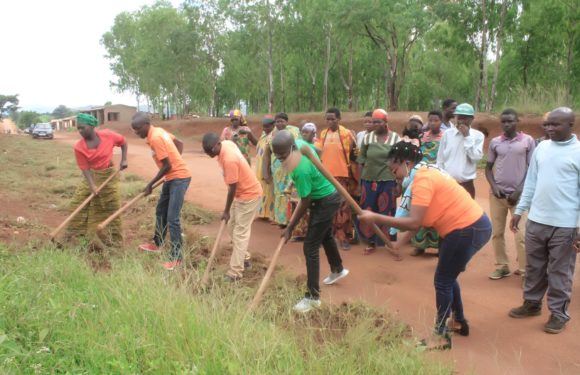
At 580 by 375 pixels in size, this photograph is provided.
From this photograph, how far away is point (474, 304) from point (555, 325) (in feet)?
2.34

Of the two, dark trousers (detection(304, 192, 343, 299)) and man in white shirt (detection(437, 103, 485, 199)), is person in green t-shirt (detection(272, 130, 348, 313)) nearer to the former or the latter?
dark trousers (detection(304, 192, 343, 299))

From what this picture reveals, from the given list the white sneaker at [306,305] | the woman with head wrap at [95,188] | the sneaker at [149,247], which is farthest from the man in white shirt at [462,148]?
the woman with head wrap at [95,188]

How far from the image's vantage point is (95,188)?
523 centimetres

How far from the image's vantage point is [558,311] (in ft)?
11.5

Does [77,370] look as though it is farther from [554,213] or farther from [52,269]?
[554,213]

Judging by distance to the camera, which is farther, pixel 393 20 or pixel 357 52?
pixel 357 52

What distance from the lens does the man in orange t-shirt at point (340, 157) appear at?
5.73m

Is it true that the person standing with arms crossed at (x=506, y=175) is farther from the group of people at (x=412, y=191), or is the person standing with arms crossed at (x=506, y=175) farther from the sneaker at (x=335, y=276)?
the sneaker at (x=335, y=276)

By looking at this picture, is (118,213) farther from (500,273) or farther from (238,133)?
(500,273)

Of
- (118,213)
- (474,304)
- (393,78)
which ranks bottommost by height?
(474,304)

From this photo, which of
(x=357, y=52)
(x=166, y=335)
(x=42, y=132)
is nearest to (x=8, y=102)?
(x=42, y=132)

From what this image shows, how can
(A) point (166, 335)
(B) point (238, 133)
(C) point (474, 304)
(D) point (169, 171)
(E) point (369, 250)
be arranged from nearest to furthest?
(A) point (166, 335) < (C) point (474, 304) < (D) point (169, 171) < (E) point (369, 250) < (B) point (238, 133)

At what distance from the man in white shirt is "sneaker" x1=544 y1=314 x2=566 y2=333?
1804 millimetres

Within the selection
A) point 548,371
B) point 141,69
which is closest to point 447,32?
point 548,371
